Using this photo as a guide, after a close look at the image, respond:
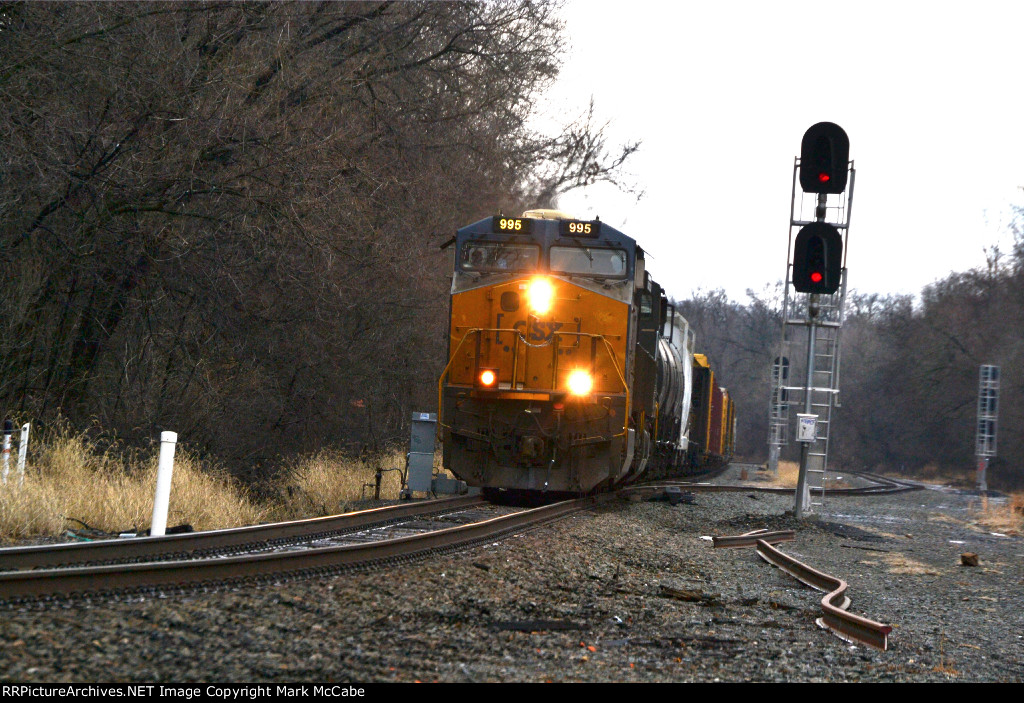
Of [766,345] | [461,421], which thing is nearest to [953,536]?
[461,421]

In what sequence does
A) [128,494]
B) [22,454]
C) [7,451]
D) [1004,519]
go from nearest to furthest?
1. [128,494]
2. [7,451]
3. [22,454]
4. [1004,519]

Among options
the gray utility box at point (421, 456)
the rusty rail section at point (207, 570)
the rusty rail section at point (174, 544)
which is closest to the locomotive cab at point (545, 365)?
the gray utility box at point (421, 456)

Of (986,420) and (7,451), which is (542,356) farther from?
(986,420)

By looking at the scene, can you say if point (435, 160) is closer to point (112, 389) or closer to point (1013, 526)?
point (112, 389)

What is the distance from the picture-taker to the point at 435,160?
2117cm

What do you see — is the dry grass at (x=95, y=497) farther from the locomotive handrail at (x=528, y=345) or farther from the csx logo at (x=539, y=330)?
the csx logo at (x=539, y=330)

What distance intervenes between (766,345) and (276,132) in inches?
3243

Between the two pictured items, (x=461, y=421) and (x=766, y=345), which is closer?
(x=461, y=421)

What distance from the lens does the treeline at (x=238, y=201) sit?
1334cm

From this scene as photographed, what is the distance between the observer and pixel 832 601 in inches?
284

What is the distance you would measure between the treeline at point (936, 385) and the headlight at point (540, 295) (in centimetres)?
3912

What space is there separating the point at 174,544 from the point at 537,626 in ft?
10.3

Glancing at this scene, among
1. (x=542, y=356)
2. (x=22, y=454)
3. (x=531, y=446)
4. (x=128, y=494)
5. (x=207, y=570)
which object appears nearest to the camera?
(x=207, y=570)

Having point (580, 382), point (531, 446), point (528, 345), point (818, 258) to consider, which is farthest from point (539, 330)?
point (818, 258)
